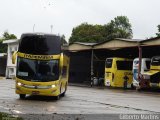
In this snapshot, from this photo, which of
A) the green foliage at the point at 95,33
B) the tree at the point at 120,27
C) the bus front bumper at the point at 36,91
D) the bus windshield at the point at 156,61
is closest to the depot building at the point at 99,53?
the bus windshield at the point at 156,61

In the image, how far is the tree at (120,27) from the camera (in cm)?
9888

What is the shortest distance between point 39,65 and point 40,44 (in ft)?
3.43

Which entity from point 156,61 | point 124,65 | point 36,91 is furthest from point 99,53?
point 36,91

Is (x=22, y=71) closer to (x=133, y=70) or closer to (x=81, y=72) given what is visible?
(x=133, y=70)

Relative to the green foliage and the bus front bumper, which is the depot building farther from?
the green foliage

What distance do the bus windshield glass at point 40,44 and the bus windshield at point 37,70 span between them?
454mm

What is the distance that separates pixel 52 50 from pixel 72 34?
3258 inches

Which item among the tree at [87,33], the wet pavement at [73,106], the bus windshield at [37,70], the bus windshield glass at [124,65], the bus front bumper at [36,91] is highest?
the tree at [87,33]

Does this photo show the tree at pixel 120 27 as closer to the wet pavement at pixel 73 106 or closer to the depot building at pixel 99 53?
the depot building at pixel 99 53

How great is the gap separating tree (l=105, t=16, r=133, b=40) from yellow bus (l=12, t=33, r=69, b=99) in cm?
7434

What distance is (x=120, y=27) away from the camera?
359 feet

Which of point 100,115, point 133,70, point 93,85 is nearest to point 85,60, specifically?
point 93,85

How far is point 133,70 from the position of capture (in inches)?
1711

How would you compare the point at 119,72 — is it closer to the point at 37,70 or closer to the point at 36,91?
the point at 37,70
